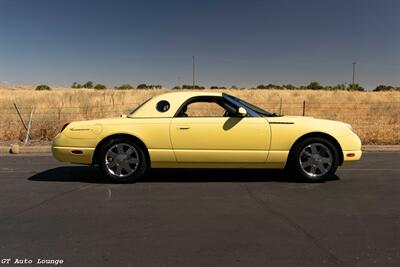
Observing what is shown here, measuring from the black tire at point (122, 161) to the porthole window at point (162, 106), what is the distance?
0.68m

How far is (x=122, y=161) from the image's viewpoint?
6617mm

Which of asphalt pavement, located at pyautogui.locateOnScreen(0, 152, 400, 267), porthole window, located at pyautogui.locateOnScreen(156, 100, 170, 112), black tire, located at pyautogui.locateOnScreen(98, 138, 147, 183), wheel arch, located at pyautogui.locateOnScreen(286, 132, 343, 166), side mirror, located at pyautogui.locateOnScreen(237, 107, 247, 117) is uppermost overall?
porthole window, located at pyautogui.locateOnScreen(156, 100, 170, 112)

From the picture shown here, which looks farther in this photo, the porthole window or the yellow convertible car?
the porthole window

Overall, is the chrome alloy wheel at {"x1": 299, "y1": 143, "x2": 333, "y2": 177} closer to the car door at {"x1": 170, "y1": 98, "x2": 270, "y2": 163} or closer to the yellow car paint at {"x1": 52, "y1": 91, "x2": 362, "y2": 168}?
the yellow car paint at {"x1": 52, "y1": 91, "x2": 362, "y2": 168}

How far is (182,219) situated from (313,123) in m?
2.95

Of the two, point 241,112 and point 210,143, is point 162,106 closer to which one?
point 210,143

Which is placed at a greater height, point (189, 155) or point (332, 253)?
point (189, 155)

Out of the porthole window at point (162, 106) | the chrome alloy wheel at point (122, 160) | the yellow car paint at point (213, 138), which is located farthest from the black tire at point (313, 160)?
the chrome alloy wheel at point (122, 160)

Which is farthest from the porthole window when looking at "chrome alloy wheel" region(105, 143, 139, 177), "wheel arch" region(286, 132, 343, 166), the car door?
"wheel arch" region(286, 132, 343, 166)

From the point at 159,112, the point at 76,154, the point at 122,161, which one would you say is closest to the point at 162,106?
the point at 159,112

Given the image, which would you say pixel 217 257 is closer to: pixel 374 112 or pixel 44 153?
pixel 44 153

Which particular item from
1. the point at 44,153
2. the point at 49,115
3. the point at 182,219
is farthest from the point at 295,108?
the point at 182,219

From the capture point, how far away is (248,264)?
3.49 metres

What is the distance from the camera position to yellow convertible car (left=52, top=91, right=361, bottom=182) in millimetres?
6496
